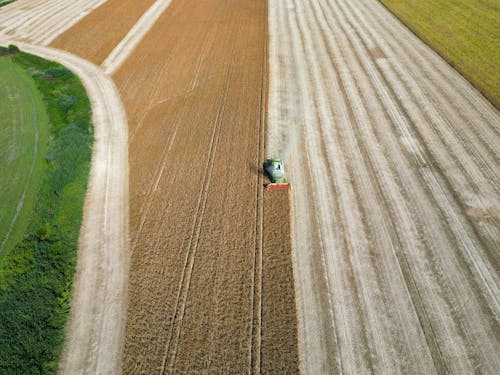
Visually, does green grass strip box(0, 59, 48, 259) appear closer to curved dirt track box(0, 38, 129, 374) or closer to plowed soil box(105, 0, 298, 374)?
curved dirt track box(0, 38, 129, 374)

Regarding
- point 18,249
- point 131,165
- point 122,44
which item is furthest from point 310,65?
point 18,249

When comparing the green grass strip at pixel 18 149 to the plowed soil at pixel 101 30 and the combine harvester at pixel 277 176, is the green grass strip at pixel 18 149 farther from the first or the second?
the combine harvester at pixel 277 176

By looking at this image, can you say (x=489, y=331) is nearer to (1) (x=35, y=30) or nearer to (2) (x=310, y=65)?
(2) (x=310, y=65)

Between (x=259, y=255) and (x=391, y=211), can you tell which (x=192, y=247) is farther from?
(x=391, y=211)

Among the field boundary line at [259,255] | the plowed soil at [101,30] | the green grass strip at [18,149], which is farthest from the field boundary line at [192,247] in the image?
the plowed soil at [101,30]

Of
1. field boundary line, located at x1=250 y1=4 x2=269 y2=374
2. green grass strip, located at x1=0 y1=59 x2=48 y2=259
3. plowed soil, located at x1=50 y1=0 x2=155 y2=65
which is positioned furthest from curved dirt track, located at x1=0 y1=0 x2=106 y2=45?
field boundary line, located at x1=250 y1=4 x2=269 y2=374

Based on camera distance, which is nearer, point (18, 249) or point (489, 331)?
point (489, 331)
